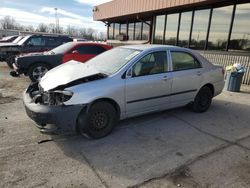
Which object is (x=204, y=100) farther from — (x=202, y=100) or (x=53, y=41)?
(x=53, y=41)

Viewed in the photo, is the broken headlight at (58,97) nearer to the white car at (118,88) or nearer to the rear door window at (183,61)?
the white car at (118,88)

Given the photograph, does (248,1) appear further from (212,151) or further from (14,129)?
(14,129)

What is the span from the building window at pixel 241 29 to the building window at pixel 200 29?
60.3 inches

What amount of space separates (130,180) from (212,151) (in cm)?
160

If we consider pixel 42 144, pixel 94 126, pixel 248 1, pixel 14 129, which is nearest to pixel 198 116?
pixel 94 126

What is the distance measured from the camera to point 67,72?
14.1 ft

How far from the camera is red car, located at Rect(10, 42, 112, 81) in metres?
8.42

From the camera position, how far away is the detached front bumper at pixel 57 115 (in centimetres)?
362

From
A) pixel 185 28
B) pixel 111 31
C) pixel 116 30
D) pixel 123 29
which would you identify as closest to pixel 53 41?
pixel 185 28

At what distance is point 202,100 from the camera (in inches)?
229

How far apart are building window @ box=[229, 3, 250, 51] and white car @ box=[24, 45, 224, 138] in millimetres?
5047

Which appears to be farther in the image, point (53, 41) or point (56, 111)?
point (53, 41)

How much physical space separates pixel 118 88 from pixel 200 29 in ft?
29.6

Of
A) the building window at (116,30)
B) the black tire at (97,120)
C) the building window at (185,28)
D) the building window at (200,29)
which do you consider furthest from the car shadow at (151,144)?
the building window at (116,30)
